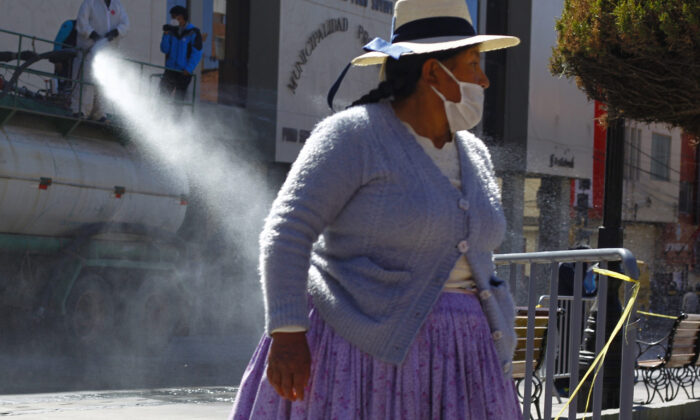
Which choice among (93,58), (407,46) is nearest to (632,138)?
(93,58)

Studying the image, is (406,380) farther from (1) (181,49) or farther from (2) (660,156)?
(2) (660,156)

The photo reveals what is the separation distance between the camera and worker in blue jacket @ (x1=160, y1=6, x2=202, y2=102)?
53.0 ft

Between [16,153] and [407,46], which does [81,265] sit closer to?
[16,153]

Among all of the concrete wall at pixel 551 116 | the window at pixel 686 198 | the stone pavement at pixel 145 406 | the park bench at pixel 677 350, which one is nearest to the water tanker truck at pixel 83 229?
the stone pavement at pixel 145 406

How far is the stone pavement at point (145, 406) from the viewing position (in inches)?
280

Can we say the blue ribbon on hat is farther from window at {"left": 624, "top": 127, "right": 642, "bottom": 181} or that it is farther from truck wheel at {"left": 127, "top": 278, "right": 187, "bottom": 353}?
window at {"left": 624, "top": 127, "right": 642, "bottom": 181}

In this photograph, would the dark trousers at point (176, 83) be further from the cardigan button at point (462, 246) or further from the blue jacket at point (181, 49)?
the cardigan button at point (462, 246)

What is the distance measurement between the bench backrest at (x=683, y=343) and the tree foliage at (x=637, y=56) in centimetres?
237

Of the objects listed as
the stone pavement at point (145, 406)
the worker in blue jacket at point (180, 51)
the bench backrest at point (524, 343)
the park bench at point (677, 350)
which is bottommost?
the stone pavement at point (145, 406)

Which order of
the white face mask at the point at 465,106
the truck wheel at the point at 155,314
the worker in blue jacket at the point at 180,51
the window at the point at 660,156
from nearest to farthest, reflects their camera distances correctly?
the white face mask at the point at 465,106 < the truck wheel at the point at 155,314 < the worker in blue jacket at the point at 180,51 < the window at the point at 660,156

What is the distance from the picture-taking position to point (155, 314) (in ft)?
46.8

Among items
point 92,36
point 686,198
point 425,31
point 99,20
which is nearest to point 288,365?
point 425,31

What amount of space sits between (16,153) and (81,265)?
166 cm

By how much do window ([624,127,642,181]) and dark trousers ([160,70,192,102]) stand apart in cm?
1896
